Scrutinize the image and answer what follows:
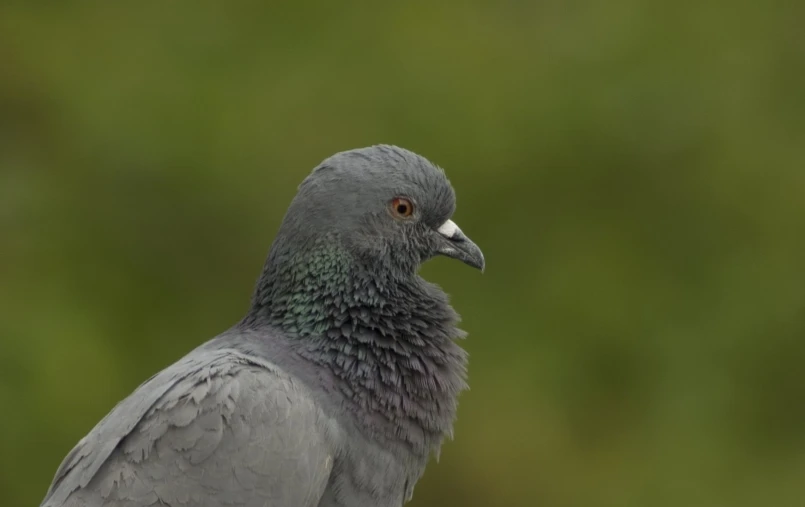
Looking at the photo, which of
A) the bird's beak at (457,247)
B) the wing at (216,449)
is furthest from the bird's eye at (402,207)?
the wing at (216,449)

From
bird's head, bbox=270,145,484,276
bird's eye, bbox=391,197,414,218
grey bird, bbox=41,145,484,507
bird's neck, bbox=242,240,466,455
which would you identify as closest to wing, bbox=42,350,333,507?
grey bird, bbox=41,145,484,507

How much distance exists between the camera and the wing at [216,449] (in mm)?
4367

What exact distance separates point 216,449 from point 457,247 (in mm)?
1709

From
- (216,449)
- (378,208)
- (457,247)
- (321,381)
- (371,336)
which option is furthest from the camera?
(457,247)

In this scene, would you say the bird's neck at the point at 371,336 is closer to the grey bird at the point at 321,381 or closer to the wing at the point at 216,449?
the grey bird at the point at 321,381

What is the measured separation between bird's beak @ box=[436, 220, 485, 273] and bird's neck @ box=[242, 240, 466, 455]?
0.37 meters

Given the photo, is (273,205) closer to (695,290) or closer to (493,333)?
(493,333)

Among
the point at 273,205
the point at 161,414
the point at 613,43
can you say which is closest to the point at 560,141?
the point at 613,43

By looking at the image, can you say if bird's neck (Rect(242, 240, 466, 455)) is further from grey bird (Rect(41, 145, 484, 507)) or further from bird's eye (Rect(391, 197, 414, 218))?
bird's eye (Rect(391, 197, 414, 218))

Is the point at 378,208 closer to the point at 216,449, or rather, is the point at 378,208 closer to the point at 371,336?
the point at 371,336

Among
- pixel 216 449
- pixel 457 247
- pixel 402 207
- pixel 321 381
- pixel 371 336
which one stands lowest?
pixel 216 449

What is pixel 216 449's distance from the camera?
4422mm

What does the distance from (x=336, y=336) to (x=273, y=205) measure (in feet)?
16.5

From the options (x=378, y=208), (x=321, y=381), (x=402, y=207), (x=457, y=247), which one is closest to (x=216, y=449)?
(x=321, y=381)
